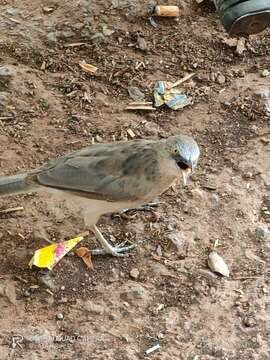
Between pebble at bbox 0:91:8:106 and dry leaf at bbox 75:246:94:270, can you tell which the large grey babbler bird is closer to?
dry leaf at bbox 75:246:94:270

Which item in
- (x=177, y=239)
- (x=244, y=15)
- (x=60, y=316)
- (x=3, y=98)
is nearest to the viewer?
(x=244, y=15)

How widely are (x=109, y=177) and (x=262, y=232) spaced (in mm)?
1430

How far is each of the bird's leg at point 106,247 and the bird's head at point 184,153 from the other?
0.80 metres

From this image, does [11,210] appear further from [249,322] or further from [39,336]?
[249,322]

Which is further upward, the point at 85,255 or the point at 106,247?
the point at 106,247

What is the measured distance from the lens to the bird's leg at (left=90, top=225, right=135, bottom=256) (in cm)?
652

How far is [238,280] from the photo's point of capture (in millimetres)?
6414

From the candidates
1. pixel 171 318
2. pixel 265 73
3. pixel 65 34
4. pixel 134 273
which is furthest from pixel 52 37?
pixel 171 318

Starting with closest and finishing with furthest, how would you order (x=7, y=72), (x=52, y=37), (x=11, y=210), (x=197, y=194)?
(x=11, y=210) < (x=197, y=194) < (x=7, y=72) < (x=52, y=37)

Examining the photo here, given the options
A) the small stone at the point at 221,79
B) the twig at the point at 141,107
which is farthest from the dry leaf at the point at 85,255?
the small stone at the point at 221,79

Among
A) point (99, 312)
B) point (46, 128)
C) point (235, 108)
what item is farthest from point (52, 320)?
point (235, 108)

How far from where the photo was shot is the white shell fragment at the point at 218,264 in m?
6.44

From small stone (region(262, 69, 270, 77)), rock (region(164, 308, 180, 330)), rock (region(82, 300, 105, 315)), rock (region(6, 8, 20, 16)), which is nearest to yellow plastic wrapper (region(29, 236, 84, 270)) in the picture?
rock (region(82, 300, 105, 315))

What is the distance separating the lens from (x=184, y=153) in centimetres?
632
